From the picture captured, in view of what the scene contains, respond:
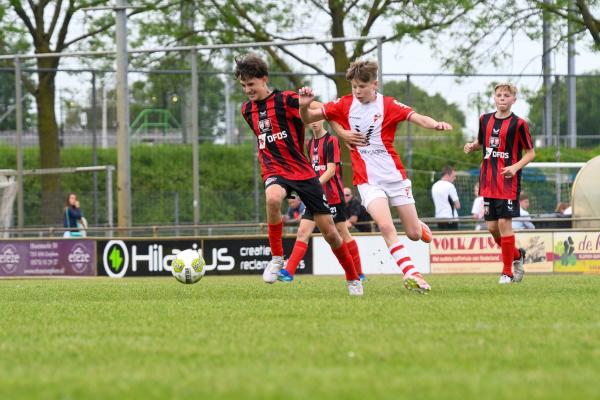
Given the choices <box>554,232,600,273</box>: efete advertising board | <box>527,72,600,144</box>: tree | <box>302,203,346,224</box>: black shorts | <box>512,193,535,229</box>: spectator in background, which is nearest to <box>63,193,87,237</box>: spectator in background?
<box>512,193,535,229</box>: spectator in background

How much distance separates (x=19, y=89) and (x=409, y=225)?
14787mm

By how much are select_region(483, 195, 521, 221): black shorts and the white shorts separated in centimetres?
239

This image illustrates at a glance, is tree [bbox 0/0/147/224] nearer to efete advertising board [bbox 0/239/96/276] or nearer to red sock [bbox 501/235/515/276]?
efete advertising board [bbox 0/239/96/276]

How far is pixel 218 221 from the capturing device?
24.6 meters

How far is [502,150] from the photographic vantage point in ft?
41.6

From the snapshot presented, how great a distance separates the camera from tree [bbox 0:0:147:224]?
82.5 ft

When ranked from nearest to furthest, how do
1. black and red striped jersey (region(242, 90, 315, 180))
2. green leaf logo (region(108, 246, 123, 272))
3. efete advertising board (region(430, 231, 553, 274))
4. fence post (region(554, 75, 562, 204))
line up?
black and red striped jersey (region(242, 90, 315, 180)) < efete advertising board (region(430, 231, 553, 274)) < green leaf logo (region(108, 246, 123, 272)) < fence post (region(554, 75, 562, 204))

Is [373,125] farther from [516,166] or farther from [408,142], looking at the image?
[408,142]

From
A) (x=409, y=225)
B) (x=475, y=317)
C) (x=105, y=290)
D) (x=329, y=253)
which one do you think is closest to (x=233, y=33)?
(x=329, y=253)

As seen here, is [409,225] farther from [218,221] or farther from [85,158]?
[85,158]

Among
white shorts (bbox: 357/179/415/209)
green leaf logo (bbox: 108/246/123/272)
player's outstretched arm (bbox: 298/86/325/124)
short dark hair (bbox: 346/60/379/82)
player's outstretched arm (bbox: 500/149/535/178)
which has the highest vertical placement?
short dark hair (bbox: 346/60/379/82)

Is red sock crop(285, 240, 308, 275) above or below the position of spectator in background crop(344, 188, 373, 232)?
below

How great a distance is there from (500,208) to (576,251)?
24.9 ft

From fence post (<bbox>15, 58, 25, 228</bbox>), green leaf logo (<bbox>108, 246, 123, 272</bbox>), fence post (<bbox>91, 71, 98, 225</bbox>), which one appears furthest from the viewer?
fence post (<bbox>91, 71, 98, 225</bbox>)
